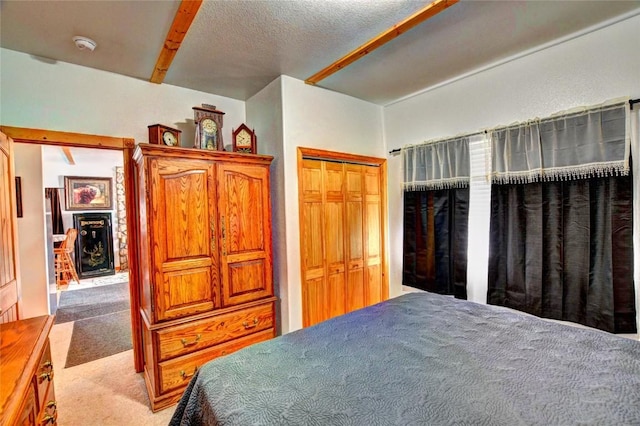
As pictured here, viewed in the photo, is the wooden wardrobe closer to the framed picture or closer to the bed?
the bed

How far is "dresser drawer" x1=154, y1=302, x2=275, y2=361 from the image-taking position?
2082 millimetres

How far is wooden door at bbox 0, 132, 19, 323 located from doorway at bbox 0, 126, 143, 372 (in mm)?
198

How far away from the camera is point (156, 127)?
7.52 ft

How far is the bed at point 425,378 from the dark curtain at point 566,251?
64 cm

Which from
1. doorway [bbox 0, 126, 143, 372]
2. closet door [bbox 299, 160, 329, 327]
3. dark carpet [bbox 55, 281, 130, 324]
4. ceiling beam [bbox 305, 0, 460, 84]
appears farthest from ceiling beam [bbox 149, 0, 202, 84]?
dark carpet [bbox 55, 281, 130, 324]

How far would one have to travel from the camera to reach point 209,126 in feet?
8.12

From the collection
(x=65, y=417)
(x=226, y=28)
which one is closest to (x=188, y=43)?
(x=226, y=28)

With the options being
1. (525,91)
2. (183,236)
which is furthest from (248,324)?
(525,91)

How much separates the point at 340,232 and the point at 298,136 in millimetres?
1058

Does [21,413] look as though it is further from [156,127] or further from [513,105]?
[513,105]

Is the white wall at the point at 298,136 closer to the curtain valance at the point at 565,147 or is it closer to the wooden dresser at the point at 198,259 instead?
the wooden dresser at the point at 198,259

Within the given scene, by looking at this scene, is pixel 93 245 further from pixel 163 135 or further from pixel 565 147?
pixel 565 147

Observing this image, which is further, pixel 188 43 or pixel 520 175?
pixel 520 175

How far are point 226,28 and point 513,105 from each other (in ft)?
7.46
